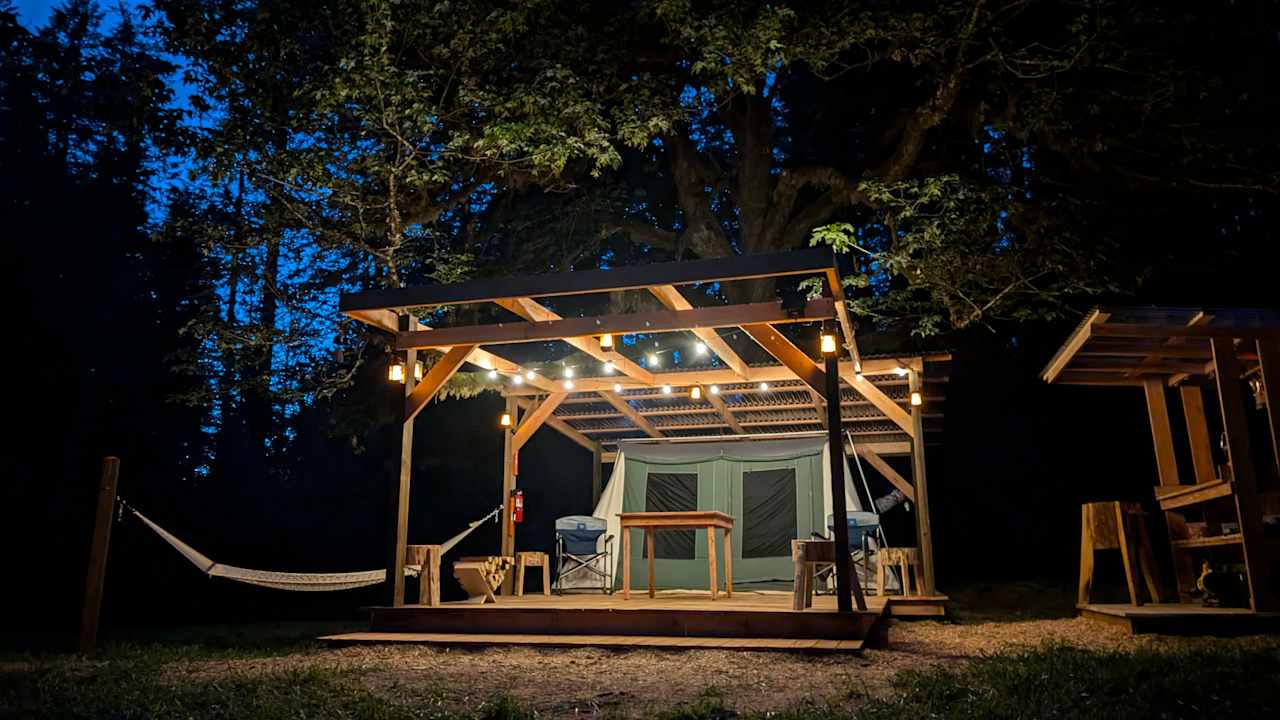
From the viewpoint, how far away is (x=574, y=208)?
9.88 metres

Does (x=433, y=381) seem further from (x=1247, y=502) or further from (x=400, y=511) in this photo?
(x=1247, y=502)

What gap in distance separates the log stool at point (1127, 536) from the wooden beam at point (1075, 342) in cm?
97

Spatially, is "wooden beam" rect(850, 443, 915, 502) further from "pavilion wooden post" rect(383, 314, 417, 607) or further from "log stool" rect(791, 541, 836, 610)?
"pavilion wooden post" rect(383, 314, 417, 607)

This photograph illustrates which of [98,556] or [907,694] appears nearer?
[907,694]

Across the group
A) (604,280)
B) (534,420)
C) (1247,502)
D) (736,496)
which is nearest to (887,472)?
(736,496)

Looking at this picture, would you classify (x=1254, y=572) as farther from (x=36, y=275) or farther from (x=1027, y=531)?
(x=36, y=275)

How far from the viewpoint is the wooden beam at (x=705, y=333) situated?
5186 millimetres

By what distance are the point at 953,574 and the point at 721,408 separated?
649 centimetres

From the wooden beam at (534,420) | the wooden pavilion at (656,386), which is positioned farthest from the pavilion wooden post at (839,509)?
the wooden beam at (534,420)

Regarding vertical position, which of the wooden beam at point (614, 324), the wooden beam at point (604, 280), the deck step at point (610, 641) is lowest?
the deck step at point (610, 641)

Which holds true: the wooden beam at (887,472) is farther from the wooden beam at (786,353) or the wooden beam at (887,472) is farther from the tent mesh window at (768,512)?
the wooden beam at (786,353)

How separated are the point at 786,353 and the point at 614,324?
1090 mm

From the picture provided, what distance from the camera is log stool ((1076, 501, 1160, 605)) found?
5754 millimetres

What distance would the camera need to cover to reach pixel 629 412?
27.8 ft
